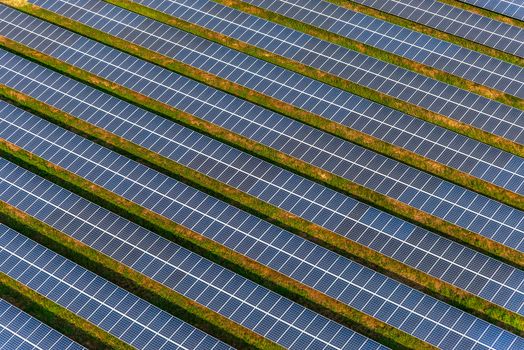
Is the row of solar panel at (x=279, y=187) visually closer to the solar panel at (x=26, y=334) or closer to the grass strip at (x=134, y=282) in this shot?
the grass strip at (x=134, y=282)

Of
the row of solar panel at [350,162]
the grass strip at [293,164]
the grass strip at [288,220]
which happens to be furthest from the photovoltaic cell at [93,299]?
the grass strip at [293,164]

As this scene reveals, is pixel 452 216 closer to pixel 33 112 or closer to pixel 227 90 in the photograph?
pixel 227 90

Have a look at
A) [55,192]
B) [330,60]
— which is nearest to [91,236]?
[55,192]

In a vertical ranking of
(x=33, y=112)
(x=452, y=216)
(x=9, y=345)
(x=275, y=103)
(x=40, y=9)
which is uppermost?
(x=40, y=9)

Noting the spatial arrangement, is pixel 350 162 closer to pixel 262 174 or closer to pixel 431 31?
pixel 262 174

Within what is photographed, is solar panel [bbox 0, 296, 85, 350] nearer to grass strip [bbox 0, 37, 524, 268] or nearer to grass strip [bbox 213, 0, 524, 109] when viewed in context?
grass strip [bbox 0, 37, 524, 268]

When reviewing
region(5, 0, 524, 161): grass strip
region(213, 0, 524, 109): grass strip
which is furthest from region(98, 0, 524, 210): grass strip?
region(213, 0, 524, 109): grass strip

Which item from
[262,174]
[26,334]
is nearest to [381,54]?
[262,174]

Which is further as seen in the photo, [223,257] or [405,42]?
[405,42]
